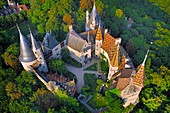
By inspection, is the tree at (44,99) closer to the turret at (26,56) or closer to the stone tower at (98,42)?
the turret at (26,56)

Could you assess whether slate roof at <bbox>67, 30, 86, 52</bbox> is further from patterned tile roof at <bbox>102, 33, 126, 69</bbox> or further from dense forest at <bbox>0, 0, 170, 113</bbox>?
dense forest at <bbox>0, 0, 170, 113</bbox>

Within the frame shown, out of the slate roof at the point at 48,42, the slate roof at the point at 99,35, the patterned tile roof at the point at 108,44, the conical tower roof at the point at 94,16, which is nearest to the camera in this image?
the slate roof at the point at 48,42

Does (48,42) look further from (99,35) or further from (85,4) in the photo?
(85,4)

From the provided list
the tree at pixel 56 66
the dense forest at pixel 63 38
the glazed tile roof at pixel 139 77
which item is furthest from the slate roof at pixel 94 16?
the glazed tile roof at pixel 139 77

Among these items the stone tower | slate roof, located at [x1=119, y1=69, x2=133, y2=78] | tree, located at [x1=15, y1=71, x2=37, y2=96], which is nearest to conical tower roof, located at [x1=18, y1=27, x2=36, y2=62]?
tree, located at [x1=15, y1=71, x2=37, y2=96]

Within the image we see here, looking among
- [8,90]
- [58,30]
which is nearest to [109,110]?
[8,90]

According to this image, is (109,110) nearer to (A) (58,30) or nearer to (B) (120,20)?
(A) (58,30)

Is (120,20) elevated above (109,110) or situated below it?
above

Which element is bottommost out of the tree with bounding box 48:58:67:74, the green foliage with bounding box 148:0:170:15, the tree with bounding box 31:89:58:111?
the tree with bounding box 31:89:58:111
